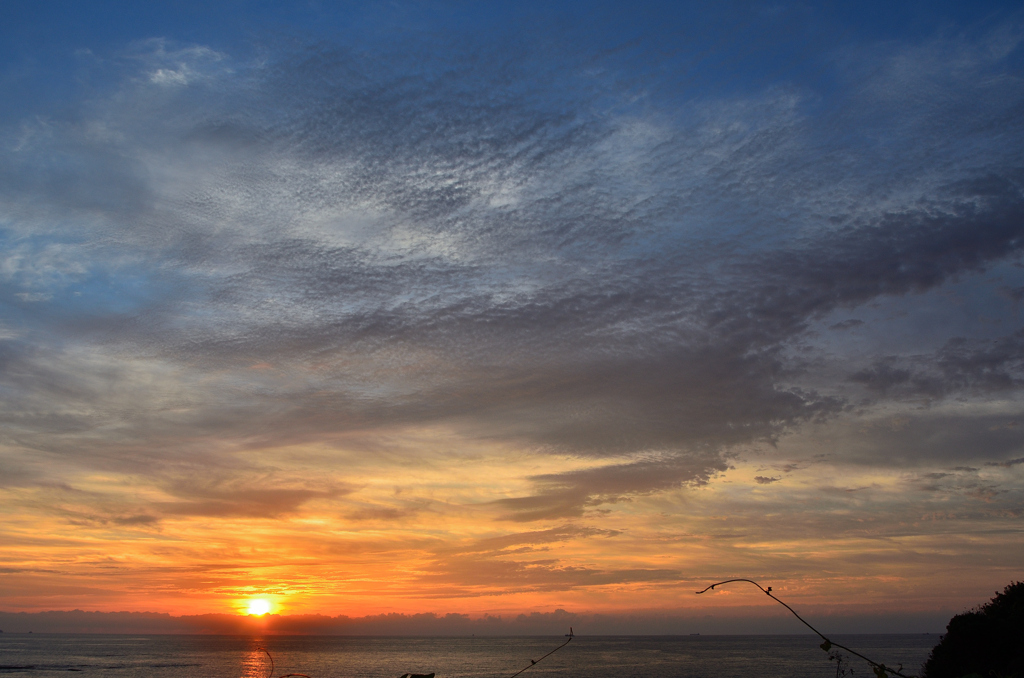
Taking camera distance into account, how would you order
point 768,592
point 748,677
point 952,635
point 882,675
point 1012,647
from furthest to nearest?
1. point 748,677
2. point 952,635
3. point 1012,647
4. point 768,592
5. point 882,675

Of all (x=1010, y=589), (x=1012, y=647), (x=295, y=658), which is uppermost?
(x=1010, y=589)

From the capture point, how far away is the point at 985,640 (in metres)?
40.7

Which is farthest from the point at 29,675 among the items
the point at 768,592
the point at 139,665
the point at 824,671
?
the point at 768,592

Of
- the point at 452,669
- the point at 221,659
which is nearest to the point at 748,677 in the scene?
the point at 452,669

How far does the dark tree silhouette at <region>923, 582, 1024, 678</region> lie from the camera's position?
1542 inches

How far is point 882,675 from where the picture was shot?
18.1 ft

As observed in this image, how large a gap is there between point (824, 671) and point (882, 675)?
14697 centimetres

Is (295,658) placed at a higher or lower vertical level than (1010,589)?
lower

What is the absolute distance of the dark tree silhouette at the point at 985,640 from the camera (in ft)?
128

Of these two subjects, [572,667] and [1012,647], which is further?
→ [572,667]

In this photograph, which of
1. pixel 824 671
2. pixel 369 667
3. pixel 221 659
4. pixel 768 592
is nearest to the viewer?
pixel 768 592

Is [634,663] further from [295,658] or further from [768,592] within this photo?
[768,592]

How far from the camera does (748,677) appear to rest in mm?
119625

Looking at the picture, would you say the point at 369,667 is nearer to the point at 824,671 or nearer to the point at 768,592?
the point at 824,671
